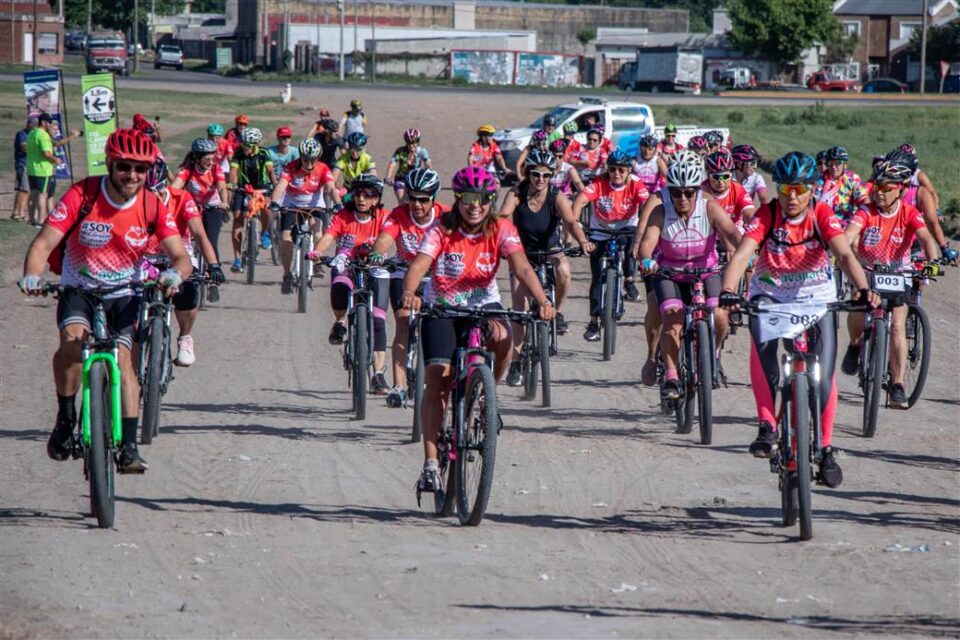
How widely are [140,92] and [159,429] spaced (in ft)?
168

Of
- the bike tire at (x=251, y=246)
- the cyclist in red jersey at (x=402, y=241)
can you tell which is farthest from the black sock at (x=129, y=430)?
the bike tire at (x=251, y=246)

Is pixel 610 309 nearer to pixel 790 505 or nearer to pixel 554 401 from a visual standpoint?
pixel 554 401

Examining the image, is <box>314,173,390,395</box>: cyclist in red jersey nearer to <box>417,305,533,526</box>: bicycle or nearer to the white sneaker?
the white sneaker

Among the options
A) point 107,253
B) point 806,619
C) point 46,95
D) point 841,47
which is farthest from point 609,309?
point 841,47

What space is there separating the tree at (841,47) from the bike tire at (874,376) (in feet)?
280

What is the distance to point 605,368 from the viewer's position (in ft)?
49.3

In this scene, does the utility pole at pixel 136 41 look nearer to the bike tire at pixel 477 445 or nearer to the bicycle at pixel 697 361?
the bicycle at pixel 697 361

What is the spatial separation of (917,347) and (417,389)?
15.1 feet

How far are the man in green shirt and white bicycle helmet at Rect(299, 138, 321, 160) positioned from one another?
9255mm

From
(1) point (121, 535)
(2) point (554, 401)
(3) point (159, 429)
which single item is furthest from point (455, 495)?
(2) point (554, 401)

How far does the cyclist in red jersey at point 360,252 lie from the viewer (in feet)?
40.8

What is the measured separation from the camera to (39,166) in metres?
25.7

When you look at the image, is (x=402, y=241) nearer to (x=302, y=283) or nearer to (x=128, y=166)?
(x=128, y=166)

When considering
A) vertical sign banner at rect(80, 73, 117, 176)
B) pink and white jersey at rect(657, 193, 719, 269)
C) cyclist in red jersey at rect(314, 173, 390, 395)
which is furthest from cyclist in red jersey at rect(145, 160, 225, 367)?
vertical sign banner at rect(80, 73, 117, 176)
